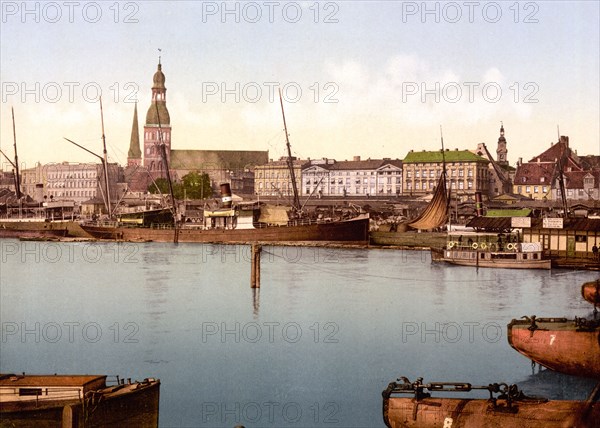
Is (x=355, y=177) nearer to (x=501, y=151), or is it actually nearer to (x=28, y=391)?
(x=501, y=151)

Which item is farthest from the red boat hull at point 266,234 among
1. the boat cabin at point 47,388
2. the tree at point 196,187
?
the boat cabin at point 47,388

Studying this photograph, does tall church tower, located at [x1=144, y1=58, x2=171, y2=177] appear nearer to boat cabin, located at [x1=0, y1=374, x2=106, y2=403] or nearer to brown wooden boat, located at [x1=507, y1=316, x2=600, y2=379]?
brown wooden boat, located at [x1=507, y1=316, x2=600, y2=379]

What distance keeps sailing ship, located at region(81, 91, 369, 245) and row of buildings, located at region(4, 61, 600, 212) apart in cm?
517

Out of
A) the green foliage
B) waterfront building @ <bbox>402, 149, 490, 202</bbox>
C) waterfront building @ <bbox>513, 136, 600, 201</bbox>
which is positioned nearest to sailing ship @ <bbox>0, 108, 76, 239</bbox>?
the green foliage

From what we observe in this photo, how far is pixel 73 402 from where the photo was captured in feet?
63.8

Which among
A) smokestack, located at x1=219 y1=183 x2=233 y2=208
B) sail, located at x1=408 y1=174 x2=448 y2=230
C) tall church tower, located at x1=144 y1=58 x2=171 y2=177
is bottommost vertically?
sail, located at x1=408 y1=174 x2=448 y2=230

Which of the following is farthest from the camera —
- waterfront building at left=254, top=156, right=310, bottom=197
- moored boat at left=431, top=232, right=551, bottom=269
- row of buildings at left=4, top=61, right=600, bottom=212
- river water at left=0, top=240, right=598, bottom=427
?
waterfront building at left=254, top=156, right=310, bottom=197

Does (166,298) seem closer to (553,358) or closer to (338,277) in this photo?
(338,277)

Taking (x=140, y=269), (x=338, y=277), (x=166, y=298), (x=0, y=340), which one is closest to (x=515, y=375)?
(x=0, y=340)

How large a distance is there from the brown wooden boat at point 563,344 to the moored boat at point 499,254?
110ft

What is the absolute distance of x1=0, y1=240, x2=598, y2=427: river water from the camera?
26625 millimetres

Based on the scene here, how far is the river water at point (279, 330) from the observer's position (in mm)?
26625

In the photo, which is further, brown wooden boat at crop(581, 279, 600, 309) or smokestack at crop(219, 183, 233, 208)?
smokestack at crop(219, 183, 233, 208)

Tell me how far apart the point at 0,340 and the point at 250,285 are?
2158cm
